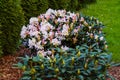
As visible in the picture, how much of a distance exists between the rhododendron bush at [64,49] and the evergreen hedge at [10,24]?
1.50 ft

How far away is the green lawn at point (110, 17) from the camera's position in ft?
28.4

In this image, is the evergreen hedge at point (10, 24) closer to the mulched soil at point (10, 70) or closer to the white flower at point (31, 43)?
the mulched soil at point (10, 70)

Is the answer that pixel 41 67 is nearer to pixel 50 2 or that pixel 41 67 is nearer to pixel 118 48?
A: pixel 118 48

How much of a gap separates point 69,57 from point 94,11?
23.2 feet

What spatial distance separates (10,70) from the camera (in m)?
6.60

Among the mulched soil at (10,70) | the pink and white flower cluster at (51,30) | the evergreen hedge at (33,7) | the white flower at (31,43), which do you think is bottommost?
the mulched soil at (10,70)

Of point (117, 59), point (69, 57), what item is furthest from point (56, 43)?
point (117, 59)

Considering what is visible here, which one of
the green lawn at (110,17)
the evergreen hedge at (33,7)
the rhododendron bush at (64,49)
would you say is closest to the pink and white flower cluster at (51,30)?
the rhododendron bush at (64,49)

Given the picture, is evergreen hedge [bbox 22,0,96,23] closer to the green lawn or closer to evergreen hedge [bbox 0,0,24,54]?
the green lawn

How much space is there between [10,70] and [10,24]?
98 centimetres

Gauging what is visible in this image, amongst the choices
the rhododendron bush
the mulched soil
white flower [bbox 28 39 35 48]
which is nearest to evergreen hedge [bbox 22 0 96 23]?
the rhododendron bush

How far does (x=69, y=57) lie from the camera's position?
5.65 meters

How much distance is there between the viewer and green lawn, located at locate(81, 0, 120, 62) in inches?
341

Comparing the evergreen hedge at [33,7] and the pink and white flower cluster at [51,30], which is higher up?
the evergreen hedge at [33,7]
